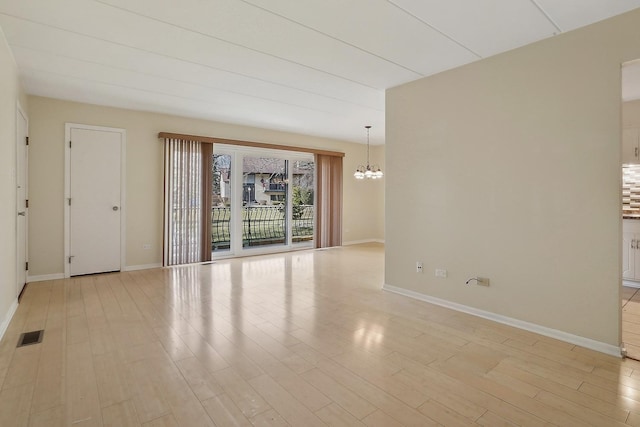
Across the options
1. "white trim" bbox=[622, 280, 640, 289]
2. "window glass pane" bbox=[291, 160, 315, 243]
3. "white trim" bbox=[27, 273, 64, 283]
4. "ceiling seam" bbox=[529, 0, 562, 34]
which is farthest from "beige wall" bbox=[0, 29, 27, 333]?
"white trim" bbox=[622, 280, 640, 289]

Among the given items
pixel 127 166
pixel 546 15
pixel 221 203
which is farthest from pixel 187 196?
pixel 546 15

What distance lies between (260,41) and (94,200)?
12.9 ft

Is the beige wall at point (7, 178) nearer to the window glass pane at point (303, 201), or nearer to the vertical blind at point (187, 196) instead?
the vertical blind at point (187, 196)

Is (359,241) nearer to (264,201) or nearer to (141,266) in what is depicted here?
(264,201)

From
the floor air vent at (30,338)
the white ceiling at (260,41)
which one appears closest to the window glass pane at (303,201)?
the white ceiling at (260,41)

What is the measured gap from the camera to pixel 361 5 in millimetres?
2475

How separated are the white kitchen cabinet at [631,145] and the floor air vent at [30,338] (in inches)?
286

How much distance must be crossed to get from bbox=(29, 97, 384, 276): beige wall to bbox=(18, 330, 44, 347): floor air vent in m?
2.38

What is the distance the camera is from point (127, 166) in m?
5.45

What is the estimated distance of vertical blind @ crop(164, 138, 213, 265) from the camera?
18.9ft

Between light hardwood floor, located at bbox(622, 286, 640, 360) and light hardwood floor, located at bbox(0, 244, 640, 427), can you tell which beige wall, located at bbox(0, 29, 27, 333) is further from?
light hardwood floor, located at bbox(622, 286, 640, 360)

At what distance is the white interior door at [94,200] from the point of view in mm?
5031

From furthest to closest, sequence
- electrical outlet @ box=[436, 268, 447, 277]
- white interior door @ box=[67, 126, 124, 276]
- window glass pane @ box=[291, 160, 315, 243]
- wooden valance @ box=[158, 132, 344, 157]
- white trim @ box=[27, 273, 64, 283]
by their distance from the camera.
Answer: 1. window glass pane @ box=[291, 160, 315, 243]
2. wooden valance @ box=[158, 132, 344, 157]
3. white interior door @ box=[67, 126, 124, 276]
4. white trim @ box=[27, 273, 64, 283]
5. electrical outlet @ box=[436, 268, 447, 277]

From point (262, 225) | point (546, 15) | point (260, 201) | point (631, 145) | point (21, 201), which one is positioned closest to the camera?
point (546, 15)
